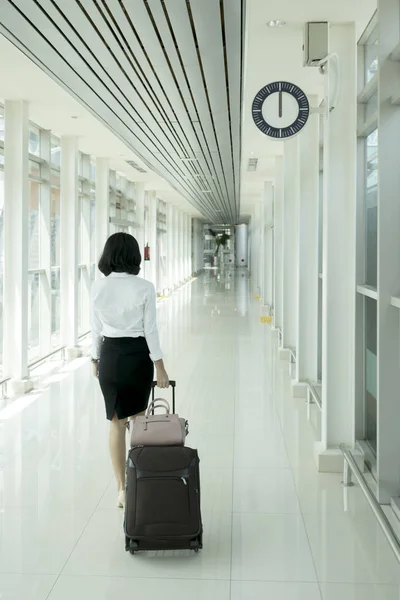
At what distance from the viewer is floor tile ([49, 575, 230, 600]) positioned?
11.0 feet

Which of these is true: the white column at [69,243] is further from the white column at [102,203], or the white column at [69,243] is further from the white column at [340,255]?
the white column at [340,255]

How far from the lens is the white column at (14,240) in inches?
340

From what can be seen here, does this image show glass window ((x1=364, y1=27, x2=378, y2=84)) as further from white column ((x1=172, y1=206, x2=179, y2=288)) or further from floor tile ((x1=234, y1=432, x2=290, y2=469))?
white column ((x1=172, y1=206, x2=179, y2=288))

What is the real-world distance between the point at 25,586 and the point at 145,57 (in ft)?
15.3

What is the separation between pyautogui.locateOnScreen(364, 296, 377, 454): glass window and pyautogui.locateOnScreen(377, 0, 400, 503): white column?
0.78 m

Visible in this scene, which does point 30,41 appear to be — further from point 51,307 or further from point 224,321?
point 224,321

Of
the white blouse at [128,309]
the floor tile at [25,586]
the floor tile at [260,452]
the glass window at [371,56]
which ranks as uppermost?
the glass window at [371,56]

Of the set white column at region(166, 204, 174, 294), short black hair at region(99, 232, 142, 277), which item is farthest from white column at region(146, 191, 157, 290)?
short black hair at region(99, 232, 142, 277)

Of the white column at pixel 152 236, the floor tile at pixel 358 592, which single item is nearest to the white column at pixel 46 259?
the floor tile at pixel 358 592

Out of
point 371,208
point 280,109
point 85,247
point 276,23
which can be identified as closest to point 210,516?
point 371,208

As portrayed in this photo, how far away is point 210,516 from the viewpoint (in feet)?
14.5

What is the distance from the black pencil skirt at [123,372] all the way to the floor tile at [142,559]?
2.41ft

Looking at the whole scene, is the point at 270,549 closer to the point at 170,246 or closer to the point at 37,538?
the point at 37,538

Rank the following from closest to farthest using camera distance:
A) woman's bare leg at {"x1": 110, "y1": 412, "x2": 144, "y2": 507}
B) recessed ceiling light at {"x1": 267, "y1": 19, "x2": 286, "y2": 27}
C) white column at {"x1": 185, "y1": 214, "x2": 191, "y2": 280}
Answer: woman's bare leg at {"x1": 110, "y1": 412, "x2": 144, "y2": 507}
recessed ceiling light at {"x1": 267, "y1": 19, "x2": 286, "y2": 27}
white column at {"x1": 185, "y1": 214, "x2": 191, "y2": 280}
